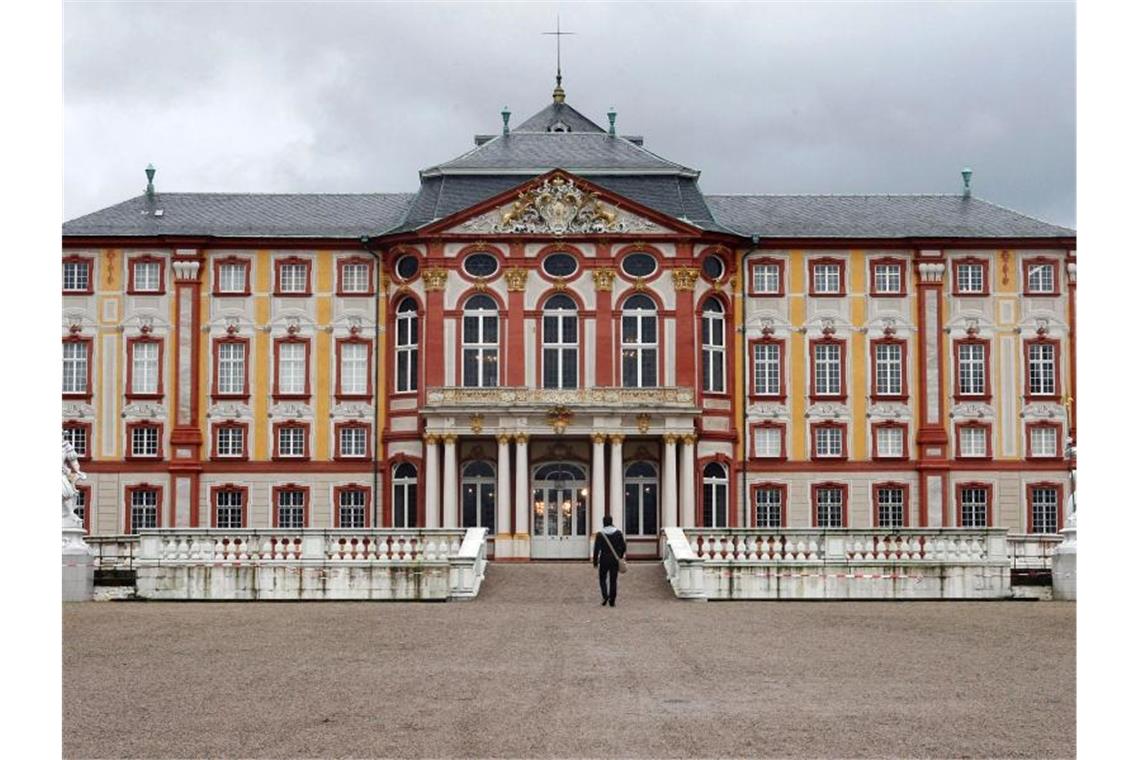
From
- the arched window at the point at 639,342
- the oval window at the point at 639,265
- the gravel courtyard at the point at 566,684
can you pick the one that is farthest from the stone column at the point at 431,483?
the gravel courtyard at the point at 566,684

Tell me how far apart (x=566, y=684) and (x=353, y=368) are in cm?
3601

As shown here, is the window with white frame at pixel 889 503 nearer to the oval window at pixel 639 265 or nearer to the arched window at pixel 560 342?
the oval window at pixel 639 265

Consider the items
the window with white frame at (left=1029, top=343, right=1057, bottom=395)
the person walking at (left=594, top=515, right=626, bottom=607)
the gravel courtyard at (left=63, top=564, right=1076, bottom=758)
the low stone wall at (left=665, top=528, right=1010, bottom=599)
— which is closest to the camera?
the gravel courtyard at (left=63, top=564, right=1076, bottom=758)

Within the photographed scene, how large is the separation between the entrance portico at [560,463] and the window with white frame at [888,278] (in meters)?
7.60

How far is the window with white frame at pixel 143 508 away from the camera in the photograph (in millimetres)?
52125

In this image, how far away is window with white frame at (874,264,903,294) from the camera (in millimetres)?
53312

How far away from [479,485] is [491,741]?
3692cm

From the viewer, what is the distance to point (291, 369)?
52969 mm

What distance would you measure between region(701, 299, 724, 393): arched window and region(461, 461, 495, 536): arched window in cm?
699

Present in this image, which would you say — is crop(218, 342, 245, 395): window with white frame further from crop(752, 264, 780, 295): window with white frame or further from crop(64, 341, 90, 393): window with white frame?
crop(752, 264, 780, 295): window with white frame

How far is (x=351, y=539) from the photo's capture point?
34781 millimetres

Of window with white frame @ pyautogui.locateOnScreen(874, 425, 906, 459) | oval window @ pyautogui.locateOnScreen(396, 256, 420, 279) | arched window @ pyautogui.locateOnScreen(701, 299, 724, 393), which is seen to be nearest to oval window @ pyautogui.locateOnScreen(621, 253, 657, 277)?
arched window @ pyautogui.locateOnScreen(701, 299, 724, 393)

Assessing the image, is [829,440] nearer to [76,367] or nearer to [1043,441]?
[1043,441]

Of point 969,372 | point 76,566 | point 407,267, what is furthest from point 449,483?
point 76,566
